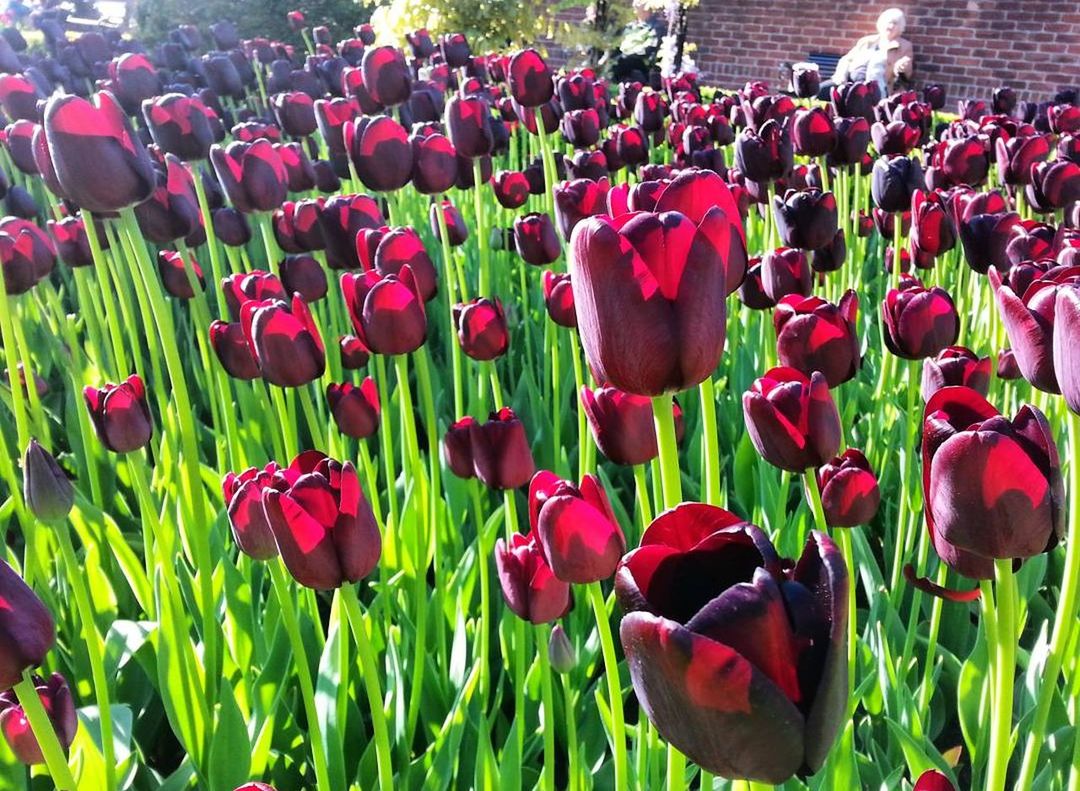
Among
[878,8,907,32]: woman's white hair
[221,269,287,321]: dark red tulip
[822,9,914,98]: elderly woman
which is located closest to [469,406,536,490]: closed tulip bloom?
[221,269,287,321]: dark red tulip

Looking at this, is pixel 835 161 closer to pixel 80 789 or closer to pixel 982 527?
pixel 982 527

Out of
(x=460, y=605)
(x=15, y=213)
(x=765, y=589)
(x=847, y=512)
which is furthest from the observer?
(x=15, y=213)

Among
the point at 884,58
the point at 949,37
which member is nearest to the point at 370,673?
the point at 884,58

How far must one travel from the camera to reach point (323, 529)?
809 mm

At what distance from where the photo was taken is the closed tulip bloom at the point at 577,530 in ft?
2.41

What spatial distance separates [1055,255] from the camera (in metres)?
1.40

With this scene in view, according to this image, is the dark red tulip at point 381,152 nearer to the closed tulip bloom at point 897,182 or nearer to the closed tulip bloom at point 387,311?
the closed tulip bloom at point 387,311

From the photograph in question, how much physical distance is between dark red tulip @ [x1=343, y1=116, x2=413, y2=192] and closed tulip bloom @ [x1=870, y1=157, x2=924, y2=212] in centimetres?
95

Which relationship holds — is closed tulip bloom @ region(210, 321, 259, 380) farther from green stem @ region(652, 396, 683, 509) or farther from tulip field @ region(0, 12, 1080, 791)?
green stem @ region(652, 396, 683, 509)

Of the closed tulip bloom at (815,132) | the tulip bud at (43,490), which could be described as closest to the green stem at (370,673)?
the tulip bud at (43,490)

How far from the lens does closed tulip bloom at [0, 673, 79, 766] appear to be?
90cm

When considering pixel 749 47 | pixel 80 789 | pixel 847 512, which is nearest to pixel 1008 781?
pixel 847 512

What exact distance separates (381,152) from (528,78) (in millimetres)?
701

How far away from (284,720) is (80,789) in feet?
0.93
